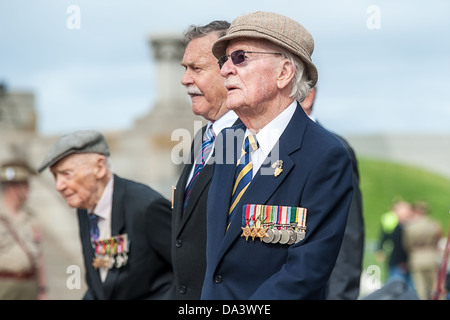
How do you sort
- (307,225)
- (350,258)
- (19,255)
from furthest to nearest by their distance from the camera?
1. (19,255)
2. (350,258)
3. (307,225)

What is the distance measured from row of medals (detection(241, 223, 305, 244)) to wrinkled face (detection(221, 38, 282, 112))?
1.75ft

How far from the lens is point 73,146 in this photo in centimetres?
538

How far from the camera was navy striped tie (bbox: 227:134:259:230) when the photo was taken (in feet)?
11.9

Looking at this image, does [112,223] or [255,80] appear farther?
[112,223]

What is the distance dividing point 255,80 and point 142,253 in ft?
6.29

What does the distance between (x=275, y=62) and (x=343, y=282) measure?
2.81 m

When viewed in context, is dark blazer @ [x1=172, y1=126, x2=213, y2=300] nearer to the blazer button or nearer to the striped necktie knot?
the blazer button

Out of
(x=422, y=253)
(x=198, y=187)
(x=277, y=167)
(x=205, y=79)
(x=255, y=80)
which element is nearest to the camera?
(x=277, y=167)

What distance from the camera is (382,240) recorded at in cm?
1486

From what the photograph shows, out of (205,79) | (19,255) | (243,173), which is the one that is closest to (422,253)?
(19,255)

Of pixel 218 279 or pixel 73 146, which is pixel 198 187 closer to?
pixel 218 279

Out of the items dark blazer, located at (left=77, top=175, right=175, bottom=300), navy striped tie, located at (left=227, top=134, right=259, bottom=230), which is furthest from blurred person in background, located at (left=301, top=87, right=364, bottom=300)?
navy striped tie, located at (left=227, top=134, right=259, bottom=230)

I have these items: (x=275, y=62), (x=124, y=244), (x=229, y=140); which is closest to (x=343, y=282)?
(x=124, y=244)

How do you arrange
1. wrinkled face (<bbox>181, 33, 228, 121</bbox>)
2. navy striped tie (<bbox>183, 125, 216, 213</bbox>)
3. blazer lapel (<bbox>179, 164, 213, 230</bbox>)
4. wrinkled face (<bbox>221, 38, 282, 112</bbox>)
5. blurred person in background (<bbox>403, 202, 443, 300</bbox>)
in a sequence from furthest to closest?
blurred person in background (<bbox>403, 202, 443, 300</bbox>)
wrinkled face (<bbox>181, 33, 228, 121</bbox>)
navy striped tie (<bbox>183, 125, 216, 213</bbox>)
blazer lapel (<bbox>179, 164, 213, 230</bbox>)
wrinkled face (<bbox>221, 38, 282, 112</bbox>)
